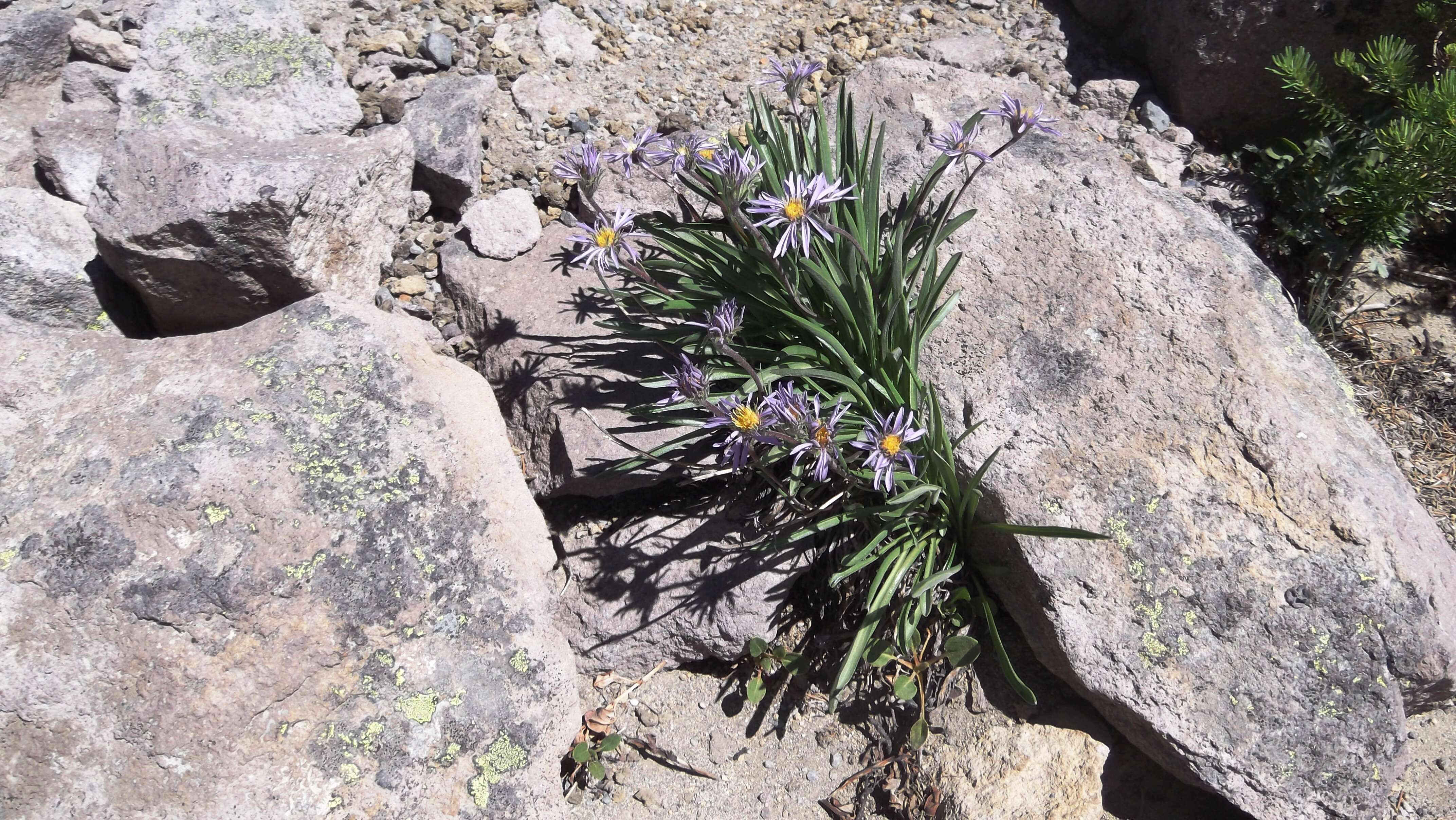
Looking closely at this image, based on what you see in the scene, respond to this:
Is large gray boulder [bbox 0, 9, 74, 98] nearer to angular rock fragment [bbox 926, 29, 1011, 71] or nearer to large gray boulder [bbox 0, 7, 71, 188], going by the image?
large gray boulder [bbox 0, 7, 71, 188]

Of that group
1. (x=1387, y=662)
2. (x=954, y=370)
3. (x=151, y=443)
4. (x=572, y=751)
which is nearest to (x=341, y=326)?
(x=151, y=443)

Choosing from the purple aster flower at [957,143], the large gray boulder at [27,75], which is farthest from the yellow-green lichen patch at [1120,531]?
the large gray boulder at [27,75]

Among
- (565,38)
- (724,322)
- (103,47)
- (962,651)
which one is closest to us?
(724,322)

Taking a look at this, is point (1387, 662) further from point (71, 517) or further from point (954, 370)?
point (71, 517)

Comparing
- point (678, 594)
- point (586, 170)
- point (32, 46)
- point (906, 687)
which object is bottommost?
point (678, 594)

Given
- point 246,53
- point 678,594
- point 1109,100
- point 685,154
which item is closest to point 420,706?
point 678,594

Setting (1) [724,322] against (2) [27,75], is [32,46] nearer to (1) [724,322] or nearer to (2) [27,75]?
(2) [27,75]

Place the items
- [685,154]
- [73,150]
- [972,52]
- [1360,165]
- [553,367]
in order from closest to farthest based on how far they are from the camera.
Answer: [685,154], [553,367], [73,150], [1360,165], [972,52]
